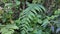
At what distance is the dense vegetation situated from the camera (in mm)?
2021

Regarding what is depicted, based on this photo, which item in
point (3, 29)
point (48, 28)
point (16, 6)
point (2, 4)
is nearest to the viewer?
point (3, 29)

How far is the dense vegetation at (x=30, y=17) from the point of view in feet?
6.63

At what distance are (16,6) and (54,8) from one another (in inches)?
21.4

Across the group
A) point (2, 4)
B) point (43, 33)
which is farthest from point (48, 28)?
point (2, 4)

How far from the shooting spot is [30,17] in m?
2.06

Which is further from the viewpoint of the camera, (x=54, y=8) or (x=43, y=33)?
(x=54, y=8)

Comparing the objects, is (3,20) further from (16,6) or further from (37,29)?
(37,29)

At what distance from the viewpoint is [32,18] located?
2100 millimetres

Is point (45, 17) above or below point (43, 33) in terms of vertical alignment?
above

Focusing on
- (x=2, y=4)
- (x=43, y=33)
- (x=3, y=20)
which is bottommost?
(x=43, y=33)

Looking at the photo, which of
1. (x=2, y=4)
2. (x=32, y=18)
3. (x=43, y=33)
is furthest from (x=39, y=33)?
(x=2, y=4)

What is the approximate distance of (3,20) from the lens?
214 centimetres

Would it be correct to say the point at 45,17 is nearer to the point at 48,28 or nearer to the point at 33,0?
the point at 48,28

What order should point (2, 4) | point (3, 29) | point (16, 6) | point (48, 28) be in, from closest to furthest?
point (3, 29) < point (48, 28) < point (16, 6) < point (2, 4)
